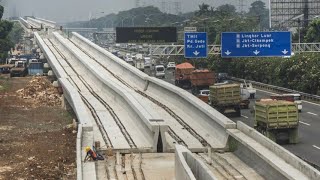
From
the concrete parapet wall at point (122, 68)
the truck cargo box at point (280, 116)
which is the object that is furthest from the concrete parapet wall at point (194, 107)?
the truck cargo box at point (280, 116)

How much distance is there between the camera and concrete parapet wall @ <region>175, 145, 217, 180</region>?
14828mm

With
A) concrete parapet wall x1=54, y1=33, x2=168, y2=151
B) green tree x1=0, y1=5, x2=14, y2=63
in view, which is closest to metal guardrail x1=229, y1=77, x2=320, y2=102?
concrete parapet wall x1=54, y1=33, x2=168, y2=151

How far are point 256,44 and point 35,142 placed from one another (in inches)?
957

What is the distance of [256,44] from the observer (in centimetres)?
4503

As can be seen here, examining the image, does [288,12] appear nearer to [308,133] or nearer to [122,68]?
[122,68]

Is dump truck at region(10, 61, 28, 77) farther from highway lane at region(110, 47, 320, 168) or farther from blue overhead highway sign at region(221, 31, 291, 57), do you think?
blue overhead highway sign at region(221, 31, 291, 57)

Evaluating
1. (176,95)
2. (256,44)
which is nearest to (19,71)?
(256,44)

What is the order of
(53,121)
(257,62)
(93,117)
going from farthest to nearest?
(257,62) → (53,121) → (93,117)

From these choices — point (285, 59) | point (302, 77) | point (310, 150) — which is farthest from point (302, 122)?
point (285, 59)

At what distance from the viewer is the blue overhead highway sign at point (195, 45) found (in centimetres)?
4906

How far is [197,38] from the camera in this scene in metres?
49.2

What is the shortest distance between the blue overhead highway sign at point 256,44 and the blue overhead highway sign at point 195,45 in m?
3.70

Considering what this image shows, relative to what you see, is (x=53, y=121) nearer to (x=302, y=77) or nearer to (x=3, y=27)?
(x=302, y=77)

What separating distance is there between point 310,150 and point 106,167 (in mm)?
12165
